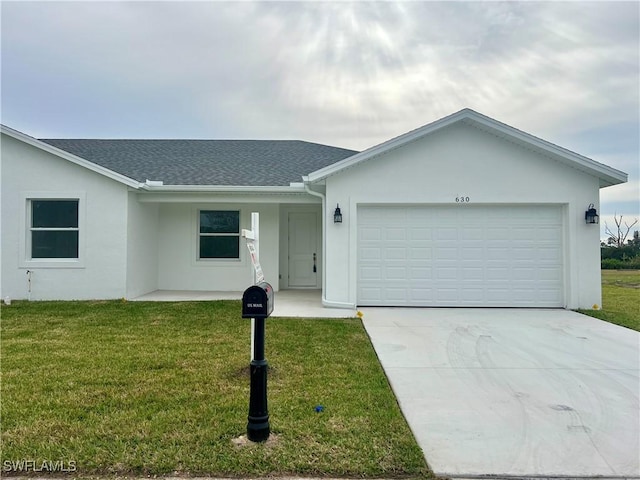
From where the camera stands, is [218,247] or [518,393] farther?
[218,247]

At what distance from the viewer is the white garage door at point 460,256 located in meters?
9.36

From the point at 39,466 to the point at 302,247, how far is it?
10.2 meters

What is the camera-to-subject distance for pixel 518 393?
14.3 feet

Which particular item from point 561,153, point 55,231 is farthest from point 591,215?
point 55,231

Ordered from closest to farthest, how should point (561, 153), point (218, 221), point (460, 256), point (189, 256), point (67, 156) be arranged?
point (561, 153) < point (460, 256) < point (67, 156) < point (189, 256) < point (218, 221)

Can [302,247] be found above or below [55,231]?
below

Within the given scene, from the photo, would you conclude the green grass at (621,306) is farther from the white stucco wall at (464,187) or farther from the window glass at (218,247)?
the window glass at (218,247)

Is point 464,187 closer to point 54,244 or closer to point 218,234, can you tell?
point 218,234

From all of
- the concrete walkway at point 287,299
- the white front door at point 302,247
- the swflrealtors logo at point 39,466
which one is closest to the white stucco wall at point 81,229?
the concrete walkway at point 287,299

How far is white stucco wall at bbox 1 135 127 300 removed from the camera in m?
9.92

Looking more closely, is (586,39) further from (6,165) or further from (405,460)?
(6,165)

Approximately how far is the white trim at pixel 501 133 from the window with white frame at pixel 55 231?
20.6 ft

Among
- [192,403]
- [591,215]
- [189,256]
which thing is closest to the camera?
[192,403]

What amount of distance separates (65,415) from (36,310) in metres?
6.46
